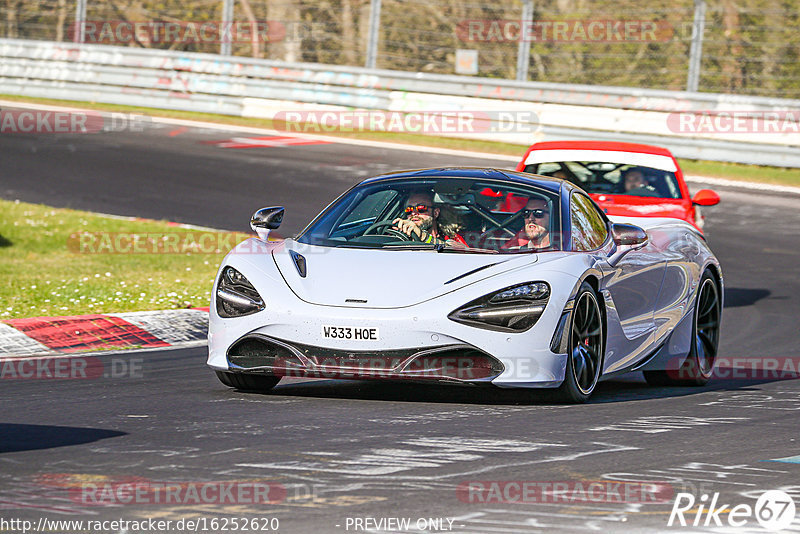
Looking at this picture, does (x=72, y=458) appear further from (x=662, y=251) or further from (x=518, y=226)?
(x=662, y=251)

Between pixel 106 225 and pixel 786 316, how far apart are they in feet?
25.3

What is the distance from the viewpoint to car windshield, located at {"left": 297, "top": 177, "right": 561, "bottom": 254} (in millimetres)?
8172

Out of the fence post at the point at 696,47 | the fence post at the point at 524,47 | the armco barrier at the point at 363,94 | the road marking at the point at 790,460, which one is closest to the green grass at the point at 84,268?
the road marking at the point at 790,460

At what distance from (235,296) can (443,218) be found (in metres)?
1.41

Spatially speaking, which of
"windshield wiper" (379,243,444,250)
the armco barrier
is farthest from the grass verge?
"windshield wiper" (379,243,444,250)

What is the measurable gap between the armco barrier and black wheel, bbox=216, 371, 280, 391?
50.3 feet

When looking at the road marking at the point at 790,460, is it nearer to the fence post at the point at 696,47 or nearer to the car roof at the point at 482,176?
the car roof at the point at 482,176

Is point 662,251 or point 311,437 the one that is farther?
point 662,251

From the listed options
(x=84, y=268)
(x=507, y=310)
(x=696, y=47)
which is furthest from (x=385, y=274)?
(x=696, y=47)

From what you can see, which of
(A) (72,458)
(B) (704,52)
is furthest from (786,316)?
(B) (704,52)

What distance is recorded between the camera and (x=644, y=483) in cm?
561

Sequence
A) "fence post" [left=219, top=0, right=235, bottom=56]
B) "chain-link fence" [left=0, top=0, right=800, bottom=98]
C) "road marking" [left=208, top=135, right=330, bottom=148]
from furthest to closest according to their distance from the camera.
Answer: "fence post" [left=219, top=0, right=235, bottom=56]
"chain-link fence" [left=0, top=0, right=800, bottom=98]
"road marking" [left=208, top=135, right=330, bottom=148]

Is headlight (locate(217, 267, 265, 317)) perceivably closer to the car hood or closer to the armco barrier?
the car hood

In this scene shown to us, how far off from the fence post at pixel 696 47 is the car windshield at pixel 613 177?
1004 cm
